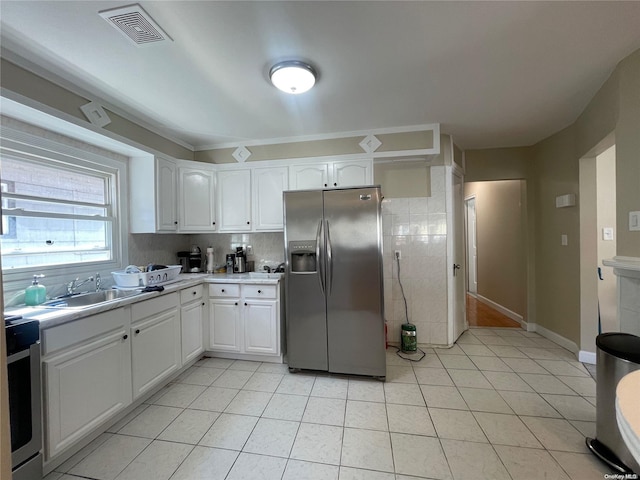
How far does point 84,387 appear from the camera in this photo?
1.74 m

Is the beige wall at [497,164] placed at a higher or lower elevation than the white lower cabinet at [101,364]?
higher

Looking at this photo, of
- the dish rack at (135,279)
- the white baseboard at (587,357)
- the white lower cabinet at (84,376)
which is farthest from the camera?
the white baseboard at (587,357)

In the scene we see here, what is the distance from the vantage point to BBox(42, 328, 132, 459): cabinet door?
1570 millimetres

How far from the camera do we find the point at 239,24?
5.14ft

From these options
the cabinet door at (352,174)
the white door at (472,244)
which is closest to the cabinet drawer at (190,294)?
the cabinet door at (352,174)

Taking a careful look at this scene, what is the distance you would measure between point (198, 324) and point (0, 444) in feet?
7.22

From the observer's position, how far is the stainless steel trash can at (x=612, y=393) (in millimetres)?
1532

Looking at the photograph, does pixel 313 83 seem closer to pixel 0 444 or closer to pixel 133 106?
pixel 133 106

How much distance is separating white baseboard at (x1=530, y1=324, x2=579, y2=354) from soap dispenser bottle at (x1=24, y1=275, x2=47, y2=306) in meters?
4.88

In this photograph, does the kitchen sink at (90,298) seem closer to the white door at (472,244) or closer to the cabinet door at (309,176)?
the cabinet door at (309,176)

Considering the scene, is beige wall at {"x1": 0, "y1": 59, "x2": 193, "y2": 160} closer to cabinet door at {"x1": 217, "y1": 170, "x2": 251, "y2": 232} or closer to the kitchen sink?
cabinet door at {"x1": 217, "y1": 170, "x2": 251, "y2": 232}

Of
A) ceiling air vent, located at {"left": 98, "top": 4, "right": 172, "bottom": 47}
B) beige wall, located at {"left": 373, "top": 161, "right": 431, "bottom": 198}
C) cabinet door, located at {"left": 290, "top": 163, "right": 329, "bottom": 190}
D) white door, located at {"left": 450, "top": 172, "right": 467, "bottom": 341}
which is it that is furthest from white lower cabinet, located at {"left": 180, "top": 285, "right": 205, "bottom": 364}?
white door, located at {"left": 450, "top": 172, "right": 467, "bottom": 341}

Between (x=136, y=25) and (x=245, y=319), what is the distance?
2470 millimetres

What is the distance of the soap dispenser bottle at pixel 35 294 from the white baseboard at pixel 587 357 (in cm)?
480
